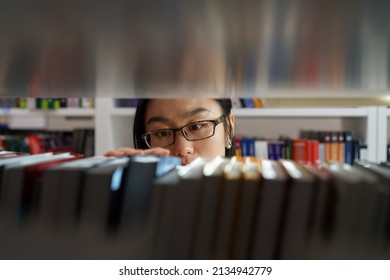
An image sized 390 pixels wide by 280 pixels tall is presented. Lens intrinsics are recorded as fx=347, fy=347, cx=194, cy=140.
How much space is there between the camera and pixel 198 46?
392 mm

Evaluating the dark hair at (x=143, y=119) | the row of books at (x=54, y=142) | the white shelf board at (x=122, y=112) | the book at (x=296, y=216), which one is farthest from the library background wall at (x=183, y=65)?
the row of books at (x=54, y=142)

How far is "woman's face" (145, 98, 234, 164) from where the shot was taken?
4.40 ft

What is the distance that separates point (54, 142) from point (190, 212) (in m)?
2.48

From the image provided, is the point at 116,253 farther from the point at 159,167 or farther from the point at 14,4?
the point at 14,4

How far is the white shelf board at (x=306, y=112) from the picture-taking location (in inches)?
84.7

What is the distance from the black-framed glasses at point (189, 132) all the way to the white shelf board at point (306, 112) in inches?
33.9

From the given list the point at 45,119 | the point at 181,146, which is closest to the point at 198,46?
the point at 181,146

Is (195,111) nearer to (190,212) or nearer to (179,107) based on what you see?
(179,107)

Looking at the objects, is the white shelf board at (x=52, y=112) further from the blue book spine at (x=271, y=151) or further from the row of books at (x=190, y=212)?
the row of books at (x=190, y=212)

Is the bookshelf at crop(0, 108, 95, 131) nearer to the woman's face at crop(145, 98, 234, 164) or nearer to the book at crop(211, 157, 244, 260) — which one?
the woman's face at crop(145, 98, 234, 164)

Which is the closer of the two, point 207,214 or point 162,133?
point 207,214

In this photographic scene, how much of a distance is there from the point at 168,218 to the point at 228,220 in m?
0.06

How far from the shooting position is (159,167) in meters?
0.37

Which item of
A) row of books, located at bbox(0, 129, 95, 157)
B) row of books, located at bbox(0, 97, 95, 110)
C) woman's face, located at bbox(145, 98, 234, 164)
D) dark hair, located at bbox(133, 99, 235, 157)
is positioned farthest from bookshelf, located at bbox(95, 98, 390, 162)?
woman's face, located at bbox(145, 98, 234, 164)
